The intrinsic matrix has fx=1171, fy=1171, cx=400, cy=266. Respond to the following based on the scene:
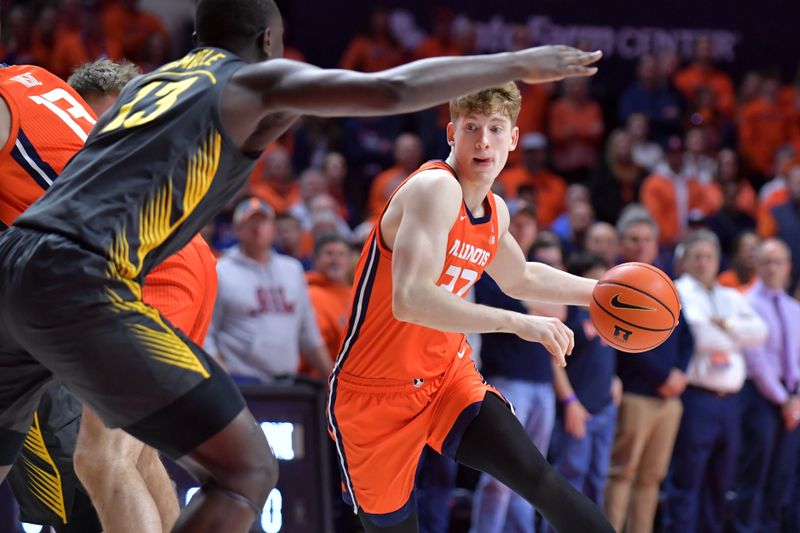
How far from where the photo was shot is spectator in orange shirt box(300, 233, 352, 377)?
836cm

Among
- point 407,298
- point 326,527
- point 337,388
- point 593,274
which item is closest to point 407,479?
point 337,388

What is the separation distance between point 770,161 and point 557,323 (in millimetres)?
10278

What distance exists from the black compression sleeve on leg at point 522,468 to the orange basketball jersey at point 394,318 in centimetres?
32

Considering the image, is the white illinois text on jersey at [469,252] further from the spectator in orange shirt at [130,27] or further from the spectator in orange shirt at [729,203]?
the spectator in orange shirt at [130,27]

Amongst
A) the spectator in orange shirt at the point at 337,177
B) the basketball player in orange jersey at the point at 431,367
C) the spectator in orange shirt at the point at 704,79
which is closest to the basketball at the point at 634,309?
the basketball player in orange jersey at the point at 431,367

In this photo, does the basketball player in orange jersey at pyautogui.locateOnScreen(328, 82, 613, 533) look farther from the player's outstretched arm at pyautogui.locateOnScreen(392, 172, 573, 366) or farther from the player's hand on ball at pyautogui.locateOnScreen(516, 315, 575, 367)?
the player's hand on ball at pyautogui.locateOnScreen(516, 315, 575, 367)

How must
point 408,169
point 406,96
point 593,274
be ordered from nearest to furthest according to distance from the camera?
point 406,96
point 593,274
point 408,169

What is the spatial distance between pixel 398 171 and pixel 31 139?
6.96m

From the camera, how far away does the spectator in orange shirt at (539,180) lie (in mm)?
11352

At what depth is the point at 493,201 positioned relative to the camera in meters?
4.89

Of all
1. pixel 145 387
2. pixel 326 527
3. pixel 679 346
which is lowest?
pixel 326 527

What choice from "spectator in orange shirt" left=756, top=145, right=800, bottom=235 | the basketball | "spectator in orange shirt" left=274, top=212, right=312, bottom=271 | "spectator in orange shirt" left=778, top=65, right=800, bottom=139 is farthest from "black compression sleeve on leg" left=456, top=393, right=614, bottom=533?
"spectator in orange shirt" left=778, top=65, right=800, bottom=139

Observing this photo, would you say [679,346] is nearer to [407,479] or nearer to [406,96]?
[407,479]

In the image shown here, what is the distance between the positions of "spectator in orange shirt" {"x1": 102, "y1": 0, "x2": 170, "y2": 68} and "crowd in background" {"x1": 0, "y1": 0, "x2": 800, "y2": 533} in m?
0.02
